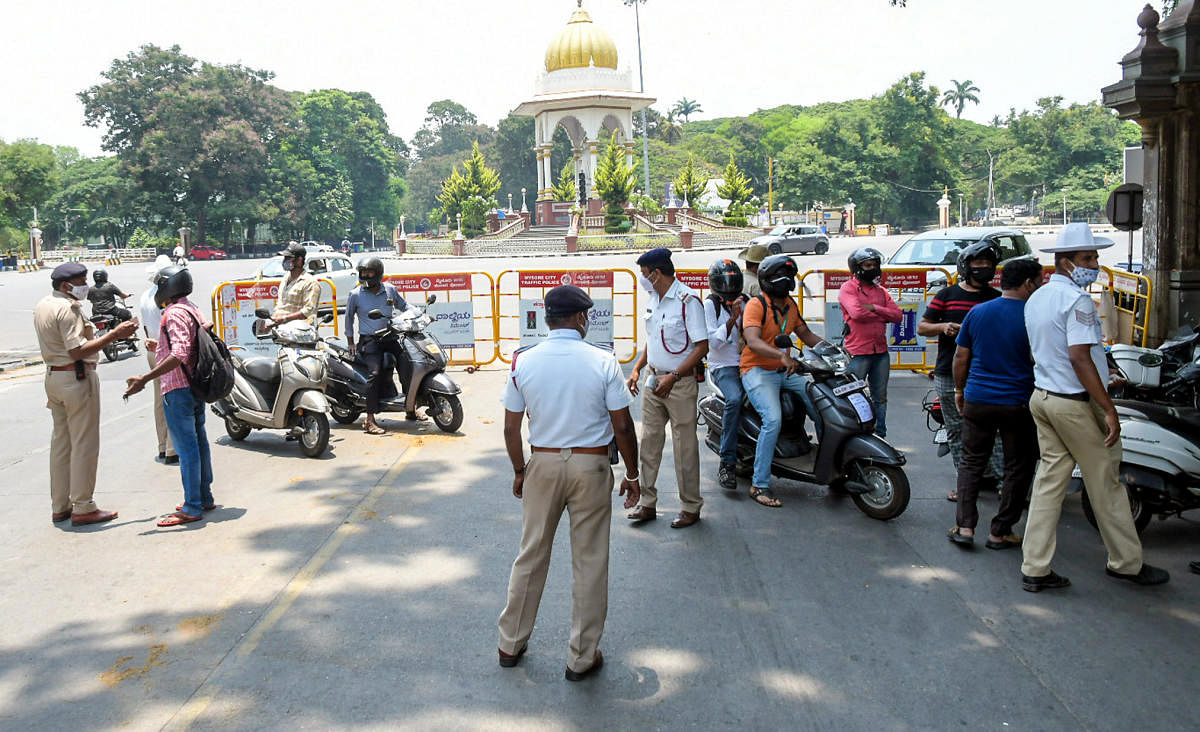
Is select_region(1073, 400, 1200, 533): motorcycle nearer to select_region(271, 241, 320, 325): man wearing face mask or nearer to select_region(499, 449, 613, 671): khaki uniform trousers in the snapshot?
select_region(499, 449, 613, 671): khaki uniform trousers

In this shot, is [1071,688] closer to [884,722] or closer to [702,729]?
[884,722]

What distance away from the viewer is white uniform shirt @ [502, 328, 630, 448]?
4.05 meters

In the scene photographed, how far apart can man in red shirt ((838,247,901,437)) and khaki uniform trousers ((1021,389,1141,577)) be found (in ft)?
7.41

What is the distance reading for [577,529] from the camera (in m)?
4.10

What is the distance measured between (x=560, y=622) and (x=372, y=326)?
5.18 metres

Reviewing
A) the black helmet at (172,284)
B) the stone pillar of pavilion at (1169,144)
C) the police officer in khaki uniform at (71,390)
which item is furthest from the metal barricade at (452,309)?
the stone pillar of pavilion at (1169,144)

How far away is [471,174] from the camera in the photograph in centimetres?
6131

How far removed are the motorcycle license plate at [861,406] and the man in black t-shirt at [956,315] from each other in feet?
1.87

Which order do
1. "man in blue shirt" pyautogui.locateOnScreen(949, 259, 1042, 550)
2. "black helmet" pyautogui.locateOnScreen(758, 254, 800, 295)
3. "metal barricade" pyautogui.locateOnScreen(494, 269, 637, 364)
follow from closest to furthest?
"man in blue shirt" pyautogui.locateOnScreen(949, 259, 1042, 550) → "black helmet" pyautogui.locateOnScreen(758, 254, 800, 295) → "metal barricade" pyautogui.locateOnScreen(494, 269, 637, 364)

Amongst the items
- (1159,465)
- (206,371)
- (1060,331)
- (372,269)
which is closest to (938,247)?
(372,269)

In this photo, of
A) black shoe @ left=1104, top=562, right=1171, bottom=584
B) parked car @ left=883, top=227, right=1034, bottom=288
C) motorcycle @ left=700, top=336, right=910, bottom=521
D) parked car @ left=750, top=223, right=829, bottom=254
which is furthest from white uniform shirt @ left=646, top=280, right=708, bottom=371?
parked car @ left=750, top=223, right=829, bottom=254

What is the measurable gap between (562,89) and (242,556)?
56.4 metres

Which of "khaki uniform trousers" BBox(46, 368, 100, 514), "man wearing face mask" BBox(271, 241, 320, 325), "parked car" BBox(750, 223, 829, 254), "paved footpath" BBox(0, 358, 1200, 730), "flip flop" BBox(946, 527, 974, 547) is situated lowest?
"paved footpath" BBox(0, 358, 1200, 730)

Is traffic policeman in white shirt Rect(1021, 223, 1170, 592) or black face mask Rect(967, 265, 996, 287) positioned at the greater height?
black face mask Rect(967, 265, 996, 287)
